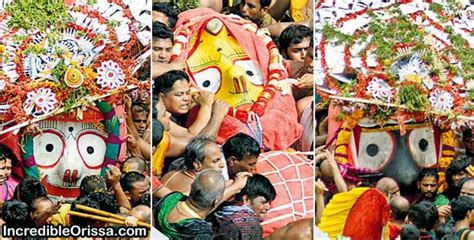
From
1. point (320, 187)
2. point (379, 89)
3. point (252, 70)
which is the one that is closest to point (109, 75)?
point (252, 70)

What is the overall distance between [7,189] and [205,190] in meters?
1.57

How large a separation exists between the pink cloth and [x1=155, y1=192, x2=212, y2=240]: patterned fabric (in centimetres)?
116

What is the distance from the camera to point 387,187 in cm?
1068

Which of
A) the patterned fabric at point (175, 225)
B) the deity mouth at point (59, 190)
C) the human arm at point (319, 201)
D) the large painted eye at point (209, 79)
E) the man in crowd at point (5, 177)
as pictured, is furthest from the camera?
the human arm at point (319, 201)

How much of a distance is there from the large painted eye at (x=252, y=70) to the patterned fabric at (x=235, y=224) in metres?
1.07

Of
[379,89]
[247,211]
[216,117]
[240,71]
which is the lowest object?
[247,211]

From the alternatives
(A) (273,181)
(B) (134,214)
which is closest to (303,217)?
(A) (273,181)

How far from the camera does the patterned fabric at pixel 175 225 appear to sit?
33.5 feet

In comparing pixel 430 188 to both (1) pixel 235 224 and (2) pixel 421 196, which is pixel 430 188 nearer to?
(2) pixel 421 196

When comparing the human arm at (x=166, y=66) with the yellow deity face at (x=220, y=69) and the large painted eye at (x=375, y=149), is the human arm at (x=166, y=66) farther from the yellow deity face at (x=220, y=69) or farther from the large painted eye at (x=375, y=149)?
the large painted eye at (x=375, y=149)

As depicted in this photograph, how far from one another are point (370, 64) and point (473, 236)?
1685 millimetres

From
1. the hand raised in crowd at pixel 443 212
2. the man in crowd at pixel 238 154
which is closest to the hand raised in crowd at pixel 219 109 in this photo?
the man in crowd at pixel 238 154

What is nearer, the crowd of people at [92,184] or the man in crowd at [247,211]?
the crowd of people at [92,184]

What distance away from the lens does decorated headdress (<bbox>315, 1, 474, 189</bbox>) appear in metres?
10.7
